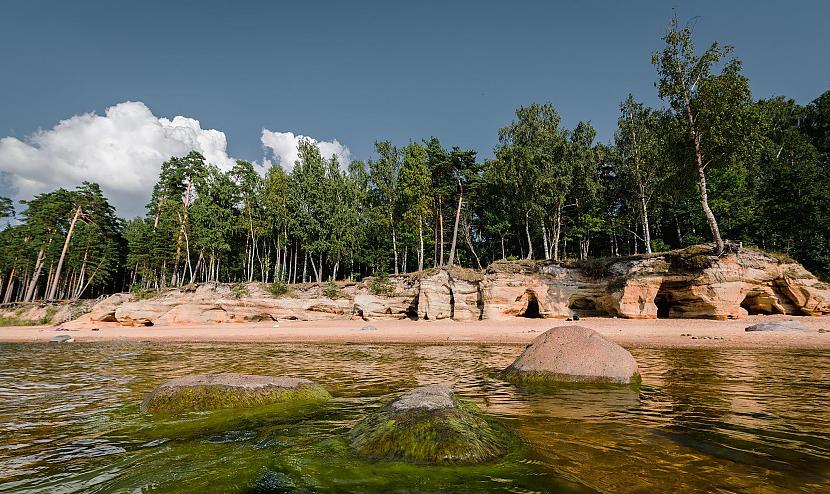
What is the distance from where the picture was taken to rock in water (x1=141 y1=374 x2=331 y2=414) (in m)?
6.98

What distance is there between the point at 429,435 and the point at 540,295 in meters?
30.9

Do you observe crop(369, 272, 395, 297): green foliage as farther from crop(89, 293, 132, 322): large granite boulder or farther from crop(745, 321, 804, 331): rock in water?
crop(745, 321, 804, 331): rock in water

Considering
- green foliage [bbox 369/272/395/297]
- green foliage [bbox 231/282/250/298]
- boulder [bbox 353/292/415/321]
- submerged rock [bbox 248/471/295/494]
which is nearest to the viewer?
submerged rock [bbox 248/471/295/494]

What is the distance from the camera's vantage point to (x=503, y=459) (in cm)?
429

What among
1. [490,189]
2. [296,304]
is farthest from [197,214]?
[490,189]

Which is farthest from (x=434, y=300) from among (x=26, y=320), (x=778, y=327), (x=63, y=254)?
(x=63, y=254)

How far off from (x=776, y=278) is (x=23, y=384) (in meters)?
38.6

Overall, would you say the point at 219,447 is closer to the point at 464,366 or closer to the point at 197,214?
the point at 464,366

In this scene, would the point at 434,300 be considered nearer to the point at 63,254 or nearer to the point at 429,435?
the point at 429,435

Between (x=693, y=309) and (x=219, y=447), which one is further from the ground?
(x=693, y=309)

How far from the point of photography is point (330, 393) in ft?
28.2

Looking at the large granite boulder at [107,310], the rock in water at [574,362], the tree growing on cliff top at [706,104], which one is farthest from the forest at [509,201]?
the rock in water at [574,362]

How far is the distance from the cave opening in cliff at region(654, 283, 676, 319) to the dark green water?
69.8 feet

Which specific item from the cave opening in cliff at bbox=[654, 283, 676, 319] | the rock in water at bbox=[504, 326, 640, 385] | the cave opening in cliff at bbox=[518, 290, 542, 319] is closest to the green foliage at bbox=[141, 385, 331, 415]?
the rock in water at bbox=[504, 326, 640, 385]
